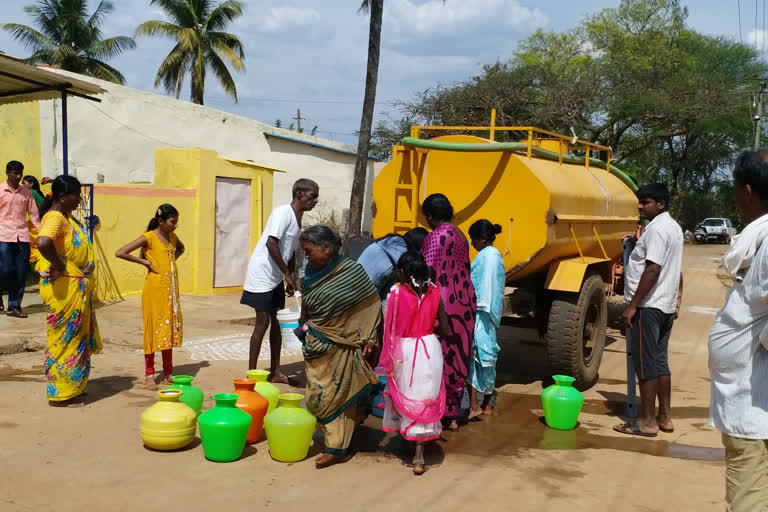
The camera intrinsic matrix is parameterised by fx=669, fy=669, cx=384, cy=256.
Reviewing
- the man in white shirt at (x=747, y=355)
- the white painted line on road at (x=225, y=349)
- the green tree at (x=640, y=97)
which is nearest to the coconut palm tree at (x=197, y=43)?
the green tree at (x=640, y=97)

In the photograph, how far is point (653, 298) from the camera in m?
4.96

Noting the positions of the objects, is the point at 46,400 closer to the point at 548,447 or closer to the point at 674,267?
the point at 548,447

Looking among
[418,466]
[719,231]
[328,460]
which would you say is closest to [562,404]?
[418,466]

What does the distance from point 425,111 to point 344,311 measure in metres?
20.3

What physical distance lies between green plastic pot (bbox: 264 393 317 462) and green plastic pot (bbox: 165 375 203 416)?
73 cm

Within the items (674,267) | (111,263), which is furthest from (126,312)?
(674,267)

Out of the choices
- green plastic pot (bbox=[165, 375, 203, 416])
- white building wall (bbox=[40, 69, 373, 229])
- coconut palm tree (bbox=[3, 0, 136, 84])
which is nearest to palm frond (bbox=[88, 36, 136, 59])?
coconut palm tree (bbox=[3, 0, 136, 84])

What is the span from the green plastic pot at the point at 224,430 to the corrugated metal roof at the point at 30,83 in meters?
4.93

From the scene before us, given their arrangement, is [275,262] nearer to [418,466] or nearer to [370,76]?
[418,466]

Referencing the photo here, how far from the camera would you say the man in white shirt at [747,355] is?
245cm

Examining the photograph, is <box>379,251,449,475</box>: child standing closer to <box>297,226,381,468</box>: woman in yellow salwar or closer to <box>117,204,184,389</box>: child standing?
<box>297,226,381,468</box>: woman in yellow salwar

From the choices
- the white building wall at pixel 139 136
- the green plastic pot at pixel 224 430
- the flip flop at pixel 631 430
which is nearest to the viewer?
the green plastic pot at pixel 224 430

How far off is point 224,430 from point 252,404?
42 centimetres

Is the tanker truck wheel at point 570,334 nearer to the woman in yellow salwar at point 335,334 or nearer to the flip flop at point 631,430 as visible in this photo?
the flip flop at point 631,430
